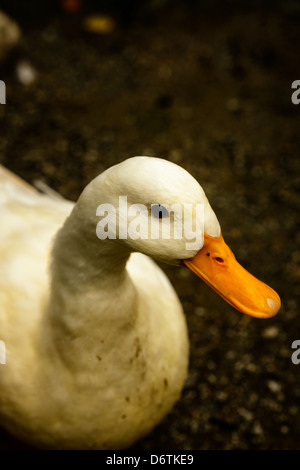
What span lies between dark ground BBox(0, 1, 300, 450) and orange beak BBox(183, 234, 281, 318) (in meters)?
0.92

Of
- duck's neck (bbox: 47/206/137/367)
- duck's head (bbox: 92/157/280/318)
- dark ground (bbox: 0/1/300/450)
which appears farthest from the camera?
dark ground (bbox: 0/1/300/450)

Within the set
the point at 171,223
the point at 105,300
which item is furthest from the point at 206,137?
the point at 171,223

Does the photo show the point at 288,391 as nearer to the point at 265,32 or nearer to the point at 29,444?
the point at 29,444

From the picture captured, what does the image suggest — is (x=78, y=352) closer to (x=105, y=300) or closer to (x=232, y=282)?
(x=105, y=300)

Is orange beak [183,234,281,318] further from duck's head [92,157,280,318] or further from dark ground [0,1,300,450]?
dark ground [0,1,300,450]

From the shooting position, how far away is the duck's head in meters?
0.95

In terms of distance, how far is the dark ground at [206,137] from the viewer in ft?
6.71

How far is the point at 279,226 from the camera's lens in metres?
2.63

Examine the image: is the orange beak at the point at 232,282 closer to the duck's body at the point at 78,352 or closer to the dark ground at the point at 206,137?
the duck's body at the point at 78,352

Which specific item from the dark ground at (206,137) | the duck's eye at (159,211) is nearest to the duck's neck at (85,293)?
the duck's eye at (159,211)

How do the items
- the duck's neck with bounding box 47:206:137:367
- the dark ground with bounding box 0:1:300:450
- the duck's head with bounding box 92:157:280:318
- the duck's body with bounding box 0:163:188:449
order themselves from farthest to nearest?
the dark ground with bounding box 0:1:300:450
the duck's body with bounding box 0:163:188:449
the duck's neck with bounding box 47:206:137:367
the duck's head with bounding box 92:157:280:318

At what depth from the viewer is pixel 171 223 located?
981 mm

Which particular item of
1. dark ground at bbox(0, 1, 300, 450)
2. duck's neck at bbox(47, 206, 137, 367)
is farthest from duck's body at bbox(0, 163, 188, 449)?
dark ground at bbox(0, 1, 300, 450)

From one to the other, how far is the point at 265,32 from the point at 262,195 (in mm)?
1564
